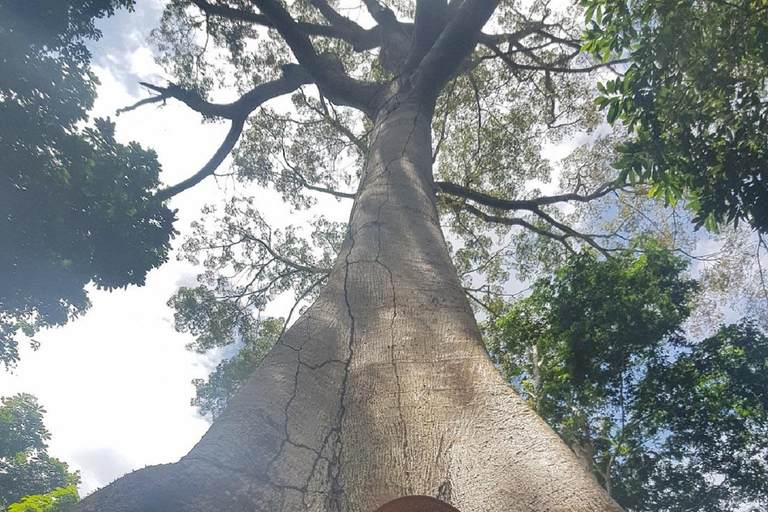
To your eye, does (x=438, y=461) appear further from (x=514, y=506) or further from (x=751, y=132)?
(x=751, y=132)

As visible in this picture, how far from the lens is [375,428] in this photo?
1.21m

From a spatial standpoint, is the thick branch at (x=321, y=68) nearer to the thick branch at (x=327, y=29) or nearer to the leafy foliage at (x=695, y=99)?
the thick branch at (x=327, y=29)

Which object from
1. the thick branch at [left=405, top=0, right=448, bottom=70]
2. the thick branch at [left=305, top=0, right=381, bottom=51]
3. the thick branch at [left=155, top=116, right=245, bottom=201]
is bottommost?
the thick branch at [left=405, top=0, right=448, bottom=70]

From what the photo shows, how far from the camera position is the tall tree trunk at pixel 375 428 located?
91 centimetres

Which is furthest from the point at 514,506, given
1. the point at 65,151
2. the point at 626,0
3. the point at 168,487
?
the point at 65,151

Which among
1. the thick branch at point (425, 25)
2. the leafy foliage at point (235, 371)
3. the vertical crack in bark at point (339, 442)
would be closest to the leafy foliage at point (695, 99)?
the thick branch at point (425, 25)

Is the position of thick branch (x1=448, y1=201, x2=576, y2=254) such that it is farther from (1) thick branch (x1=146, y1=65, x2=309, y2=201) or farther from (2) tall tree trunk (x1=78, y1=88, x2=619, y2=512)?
(2) tall tree trunk (x1=78, y1=88, x2=619, y2=512)

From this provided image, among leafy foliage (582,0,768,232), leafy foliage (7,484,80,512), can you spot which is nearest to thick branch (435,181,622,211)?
leafy foliage (582,0,768,232)

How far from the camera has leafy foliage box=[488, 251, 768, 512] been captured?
4711 mm

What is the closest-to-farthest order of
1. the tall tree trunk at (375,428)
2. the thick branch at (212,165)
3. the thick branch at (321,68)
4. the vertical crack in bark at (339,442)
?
the tall tree trunk at (375,428)
the vertical crack in bark at (339,442)
the thick branch at (321,68)
the thick branch at (212,165)

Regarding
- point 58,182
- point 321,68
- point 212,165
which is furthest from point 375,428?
point 212,165

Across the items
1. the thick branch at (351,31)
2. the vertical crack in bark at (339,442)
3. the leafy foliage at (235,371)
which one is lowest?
the vertical crack in bark at (339,442)

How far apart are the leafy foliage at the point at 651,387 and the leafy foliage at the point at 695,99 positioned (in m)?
2.34

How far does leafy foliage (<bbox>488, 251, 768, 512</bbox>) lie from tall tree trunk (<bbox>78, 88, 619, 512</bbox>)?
12.7ft
